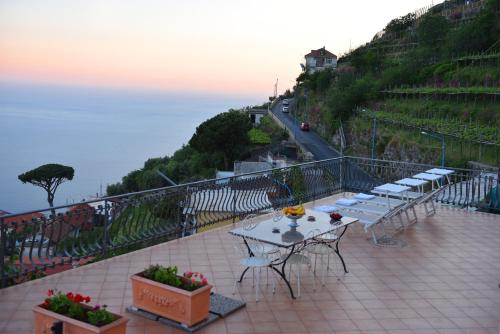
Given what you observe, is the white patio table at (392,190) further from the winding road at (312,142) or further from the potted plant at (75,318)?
the winding road at (312,142)

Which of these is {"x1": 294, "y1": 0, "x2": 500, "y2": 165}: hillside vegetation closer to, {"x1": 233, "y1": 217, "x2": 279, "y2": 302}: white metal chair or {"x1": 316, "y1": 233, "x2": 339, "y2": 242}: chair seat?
{"x1": 316, "y1": 233, "x2": 339, "y2": 242}: chair seat

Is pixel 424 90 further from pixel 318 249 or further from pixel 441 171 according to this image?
pixel 318 249

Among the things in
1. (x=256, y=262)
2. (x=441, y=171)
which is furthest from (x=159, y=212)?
(x=441, y=171)

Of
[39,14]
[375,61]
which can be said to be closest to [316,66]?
[375,61]

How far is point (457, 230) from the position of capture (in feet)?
30.8

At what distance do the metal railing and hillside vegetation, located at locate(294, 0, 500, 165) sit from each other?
14.8 metres

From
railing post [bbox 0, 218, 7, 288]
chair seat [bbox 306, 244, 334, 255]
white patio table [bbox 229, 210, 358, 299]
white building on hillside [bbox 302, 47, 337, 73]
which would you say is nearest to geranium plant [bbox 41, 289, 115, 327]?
railing post [bbox 0, 218, 7, 288]

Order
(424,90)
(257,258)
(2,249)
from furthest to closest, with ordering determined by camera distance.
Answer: (424,90) → (257,258) → (2,249)

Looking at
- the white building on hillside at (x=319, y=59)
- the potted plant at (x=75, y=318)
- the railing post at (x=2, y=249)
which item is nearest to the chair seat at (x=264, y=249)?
the potted plant at (x=75, y=318)

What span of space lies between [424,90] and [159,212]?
108 ft

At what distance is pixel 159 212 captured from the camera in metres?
7.91

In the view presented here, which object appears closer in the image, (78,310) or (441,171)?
(78,310)

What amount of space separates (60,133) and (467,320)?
360 ft

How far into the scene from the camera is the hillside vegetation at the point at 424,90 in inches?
1142
